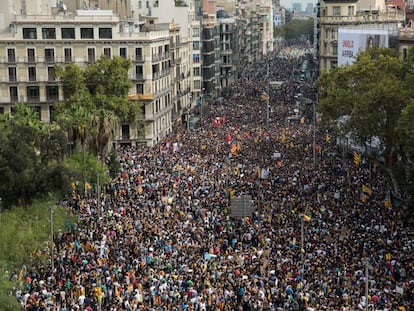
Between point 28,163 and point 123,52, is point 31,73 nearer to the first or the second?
point 123,52

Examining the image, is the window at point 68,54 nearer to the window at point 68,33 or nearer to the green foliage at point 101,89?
the window at point 68,33

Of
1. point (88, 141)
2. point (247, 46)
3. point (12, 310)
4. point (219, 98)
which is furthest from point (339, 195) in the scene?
point (247, 46)

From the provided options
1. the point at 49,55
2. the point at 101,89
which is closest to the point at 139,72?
the point at 49,55

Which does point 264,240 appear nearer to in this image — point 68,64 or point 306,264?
point 306,264

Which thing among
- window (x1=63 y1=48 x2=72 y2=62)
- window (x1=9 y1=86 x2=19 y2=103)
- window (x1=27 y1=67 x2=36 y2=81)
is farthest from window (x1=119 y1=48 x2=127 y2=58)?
window (x1=9 y1=86 x2=19 y2=103)

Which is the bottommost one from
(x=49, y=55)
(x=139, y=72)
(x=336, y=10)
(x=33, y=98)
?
(x=33, y=98)

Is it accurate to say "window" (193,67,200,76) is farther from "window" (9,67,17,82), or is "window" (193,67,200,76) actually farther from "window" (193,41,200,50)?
"window" (9,67,17,82)
